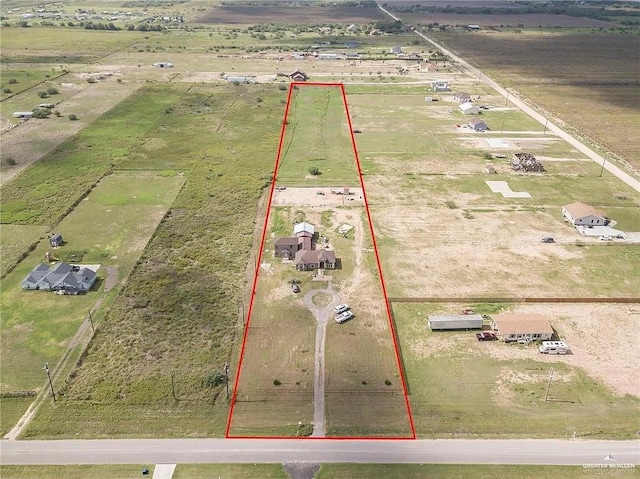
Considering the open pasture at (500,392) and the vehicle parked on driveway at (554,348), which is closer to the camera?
the open pasture at (500,392)

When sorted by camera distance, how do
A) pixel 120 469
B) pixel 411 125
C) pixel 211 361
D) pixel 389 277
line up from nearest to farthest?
pixel 120 469
pixel 211 361
pixel 389 277
pixel 411 125

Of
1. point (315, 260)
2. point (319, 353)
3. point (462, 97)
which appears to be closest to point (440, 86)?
point (462, 97)

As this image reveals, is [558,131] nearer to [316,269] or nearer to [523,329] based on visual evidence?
[523,329]

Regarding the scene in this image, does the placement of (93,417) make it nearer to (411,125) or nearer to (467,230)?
(467,230)

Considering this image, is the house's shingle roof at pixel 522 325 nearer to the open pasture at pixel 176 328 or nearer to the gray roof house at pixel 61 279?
the open pasture at pixel 176 328

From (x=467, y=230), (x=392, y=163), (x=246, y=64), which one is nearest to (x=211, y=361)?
(x=467, y=230)

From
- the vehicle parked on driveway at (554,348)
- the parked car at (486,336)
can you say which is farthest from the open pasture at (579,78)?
the parked car at (486,336)

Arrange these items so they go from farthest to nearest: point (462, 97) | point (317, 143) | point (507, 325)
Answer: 1. point (462, 97)
2. point (317, 143)
3. point (507, 325)
